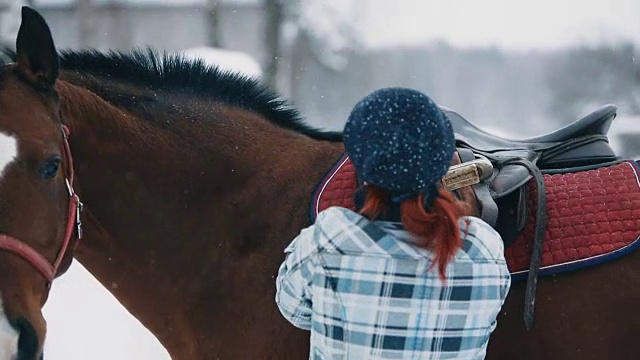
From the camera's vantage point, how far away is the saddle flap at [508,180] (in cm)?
197

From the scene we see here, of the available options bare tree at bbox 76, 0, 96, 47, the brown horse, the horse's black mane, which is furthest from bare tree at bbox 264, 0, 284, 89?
the brown horse

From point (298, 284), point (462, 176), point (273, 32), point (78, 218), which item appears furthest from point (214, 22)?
point (298, 284)

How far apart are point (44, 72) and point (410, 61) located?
11.9 m

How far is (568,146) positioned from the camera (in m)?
2.25

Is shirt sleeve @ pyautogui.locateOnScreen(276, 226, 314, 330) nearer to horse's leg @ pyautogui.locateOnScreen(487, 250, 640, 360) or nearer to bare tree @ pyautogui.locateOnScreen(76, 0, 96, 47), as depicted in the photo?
horse's leg @ pyautogui.locateOnScreen(487, 250, 640, 360)

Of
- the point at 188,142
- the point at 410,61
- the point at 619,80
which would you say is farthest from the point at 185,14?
the point at 188,142

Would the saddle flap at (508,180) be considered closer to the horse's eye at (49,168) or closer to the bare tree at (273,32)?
the horse's eye at (49,168)

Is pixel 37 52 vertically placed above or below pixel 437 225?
above

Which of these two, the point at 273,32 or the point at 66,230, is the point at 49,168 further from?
the point at 273,32

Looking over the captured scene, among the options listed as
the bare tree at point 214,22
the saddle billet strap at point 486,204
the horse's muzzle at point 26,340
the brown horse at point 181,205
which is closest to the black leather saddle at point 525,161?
the saddle billet strap at point 486,204

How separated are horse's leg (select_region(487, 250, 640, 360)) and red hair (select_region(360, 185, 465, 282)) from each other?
0.62 meters

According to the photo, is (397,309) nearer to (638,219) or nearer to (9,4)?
(638,219)

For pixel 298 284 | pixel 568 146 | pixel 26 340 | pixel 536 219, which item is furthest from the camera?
pixel 568 146

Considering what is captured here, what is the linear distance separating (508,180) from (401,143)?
710 millimetres
